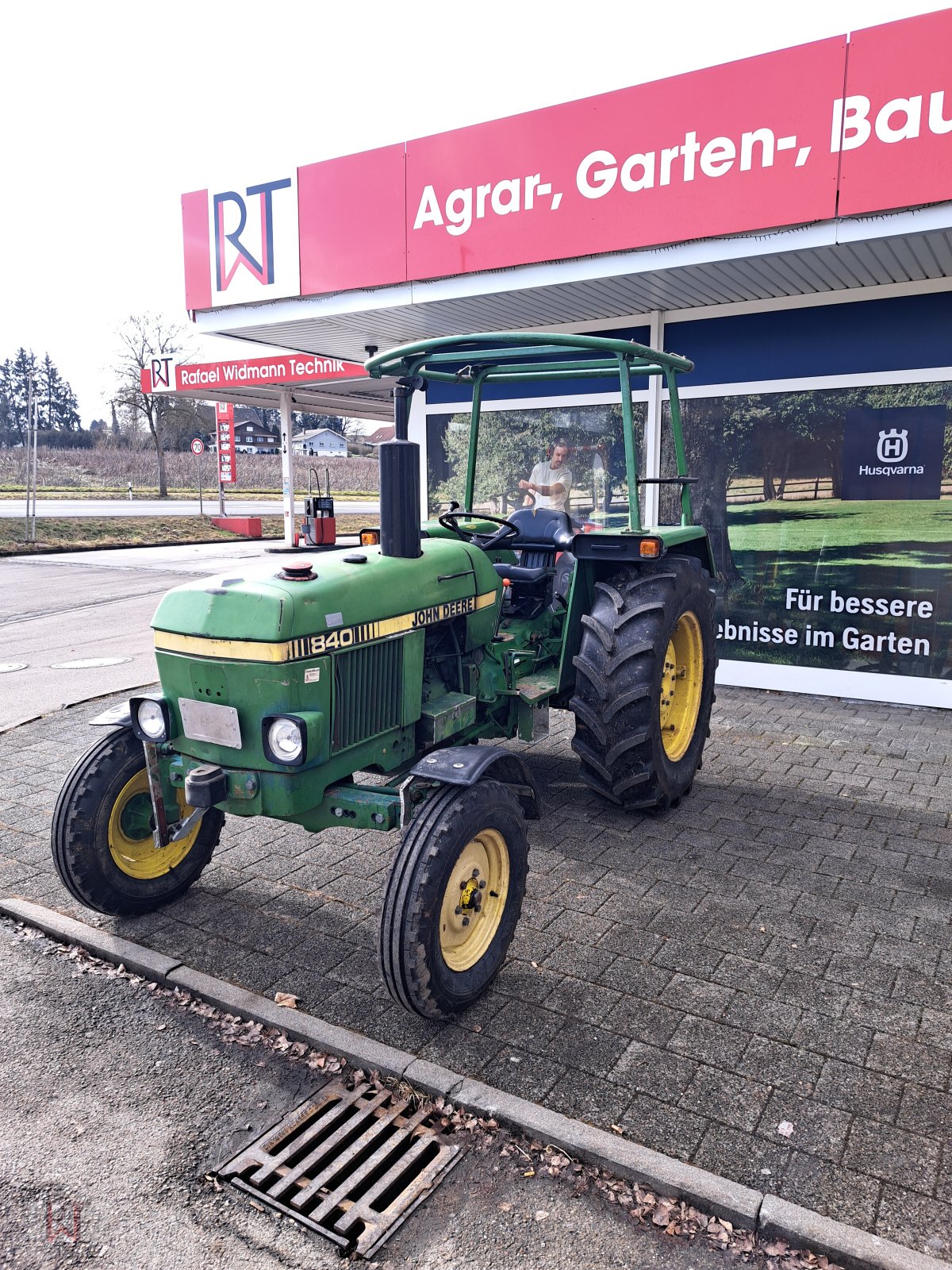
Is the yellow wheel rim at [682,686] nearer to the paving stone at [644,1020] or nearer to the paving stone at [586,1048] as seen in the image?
the paving stone at [644,1020]

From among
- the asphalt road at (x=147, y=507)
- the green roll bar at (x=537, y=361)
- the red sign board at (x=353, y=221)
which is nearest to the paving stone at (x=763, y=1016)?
the green roll bar at (x=537, y=361)

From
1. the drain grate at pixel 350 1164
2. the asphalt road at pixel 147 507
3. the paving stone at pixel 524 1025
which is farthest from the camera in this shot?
the asphalt road at pixel 147 507

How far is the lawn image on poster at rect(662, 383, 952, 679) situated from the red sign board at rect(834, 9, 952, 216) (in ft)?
6.08

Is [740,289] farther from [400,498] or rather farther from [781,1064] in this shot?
[781,1064]

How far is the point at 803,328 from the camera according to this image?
6.83m

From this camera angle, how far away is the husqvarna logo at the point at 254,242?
24.1 feet

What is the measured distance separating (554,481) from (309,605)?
514 centimetres

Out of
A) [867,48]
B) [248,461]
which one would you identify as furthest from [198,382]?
[248,461]

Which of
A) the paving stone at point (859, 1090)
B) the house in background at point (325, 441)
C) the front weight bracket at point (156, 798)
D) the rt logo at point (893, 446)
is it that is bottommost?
→ the paving stone at point (859, 1090)

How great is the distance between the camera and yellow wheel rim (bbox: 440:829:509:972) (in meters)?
3.04

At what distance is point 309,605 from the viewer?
10.4 feet

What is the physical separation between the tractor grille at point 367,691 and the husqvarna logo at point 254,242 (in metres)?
4.96

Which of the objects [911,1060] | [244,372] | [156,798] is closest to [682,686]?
[911,1060]

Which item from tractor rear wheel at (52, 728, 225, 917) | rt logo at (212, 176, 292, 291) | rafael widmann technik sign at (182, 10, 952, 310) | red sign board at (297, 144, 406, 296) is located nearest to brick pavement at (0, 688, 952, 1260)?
tractor rear wheel at (52, 728, 225, 917)
